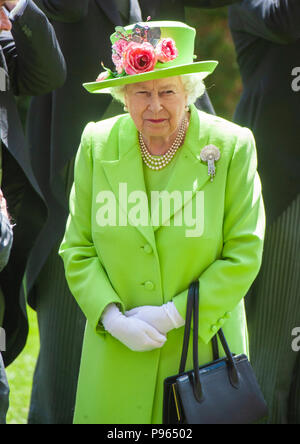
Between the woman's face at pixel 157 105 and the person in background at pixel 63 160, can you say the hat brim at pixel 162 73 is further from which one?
the person in background at pixel 63 160

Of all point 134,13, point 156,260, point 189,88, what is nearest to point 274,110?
point 134,13

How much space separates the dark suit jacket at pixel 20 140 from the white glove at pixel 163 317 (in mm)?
935

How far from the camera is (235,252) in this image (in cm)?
365

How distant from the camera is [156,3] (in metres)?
4.84

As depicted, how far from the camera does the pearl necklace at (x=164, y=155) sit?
373 cm

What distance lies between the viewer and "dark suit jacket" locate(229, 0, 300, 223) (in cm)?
485

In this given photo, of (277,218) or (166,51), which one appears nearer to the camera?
(166,51)

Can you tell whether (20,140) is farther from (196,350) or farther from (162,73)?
(196,350)

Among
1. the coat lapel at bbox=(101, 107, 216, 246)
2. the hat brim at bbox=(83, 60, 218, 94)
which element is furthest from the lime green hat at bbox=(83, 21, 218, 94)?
the coat lapel at bbox=(101, 107, 216, 246)

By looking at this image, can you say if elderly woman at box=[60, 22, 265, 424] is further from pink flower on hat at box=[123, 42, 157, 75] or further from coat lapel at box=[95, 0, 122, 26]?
coat lapel at box=[95, 0, 122, 26]

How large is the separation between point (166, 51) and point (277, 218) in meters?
1.53

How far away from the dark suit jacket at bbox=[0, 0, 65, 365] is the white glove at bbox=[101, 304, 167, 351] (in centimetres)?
89

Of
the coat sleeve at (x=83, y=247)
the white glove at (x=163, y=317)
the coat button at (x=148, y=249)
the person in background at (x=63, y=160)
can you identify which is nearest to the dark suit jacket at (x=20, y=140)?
the person in background at (x=63, y=160)

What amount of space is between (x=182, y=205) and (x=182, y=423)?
777 mm
